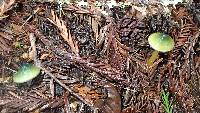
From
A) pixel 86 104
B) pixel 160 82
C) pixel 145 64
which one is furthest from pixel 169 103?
pixel 86 104

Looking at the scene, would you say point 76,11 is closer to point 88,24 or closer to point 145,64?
point 88,24

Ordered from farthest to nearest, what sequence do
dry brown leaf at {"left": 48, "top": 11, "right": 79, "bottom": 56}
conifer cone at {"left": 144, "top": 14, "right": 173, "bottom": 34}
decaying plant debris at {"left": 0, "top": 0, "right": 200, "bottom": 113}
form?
1. conifer cone at {"left": 144, "top": 14, "right": 173, "bottom": 34}
2. dry brown leaf at {"left": 48, "top": 11, "right": 79, "bottom": 56}
3. decaying plant debris at {"left": 0, "top": 0, "right": 200, "bottom": 113}

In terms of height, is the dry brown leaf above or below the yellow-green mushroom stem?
above

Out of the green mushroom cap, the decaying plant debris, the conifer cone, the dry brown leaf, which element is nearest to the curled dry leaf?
the decaying plant debris

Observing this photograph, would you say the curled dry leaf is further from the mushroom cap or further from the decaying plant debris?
the mushroom cap

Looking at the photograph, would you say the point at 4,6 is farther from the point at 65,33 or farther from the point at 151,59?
the point at 151,59

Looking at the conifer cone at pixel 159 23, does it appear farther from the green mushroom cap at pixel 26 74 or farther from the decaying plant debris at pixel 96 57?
the green mushroom cap at pixel 26 74

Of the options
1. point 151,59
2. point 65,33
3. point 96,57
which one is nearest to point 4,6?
point 65,33
